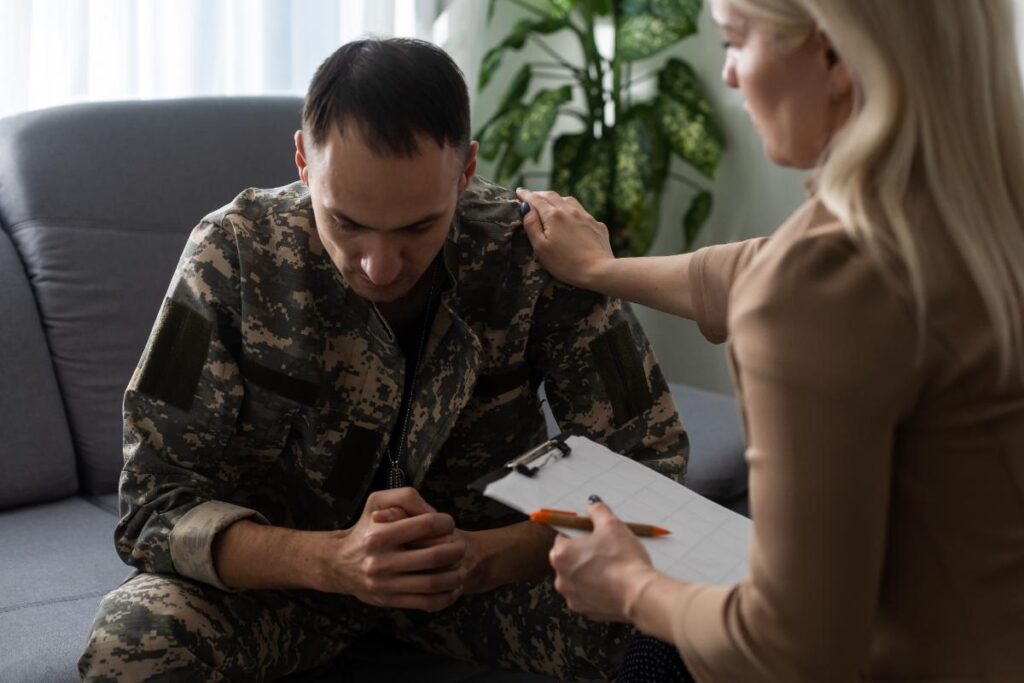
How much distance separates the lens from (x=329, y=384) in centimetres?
152

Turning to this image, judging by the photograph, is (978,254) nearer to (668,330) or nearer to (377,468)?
(377,468)

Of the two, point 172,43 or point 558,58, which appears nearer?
point 172,43

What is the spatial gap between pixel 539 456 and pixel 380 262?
30cm

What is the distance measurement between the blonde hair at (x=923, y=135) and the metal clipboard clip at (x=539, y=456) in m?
0.43

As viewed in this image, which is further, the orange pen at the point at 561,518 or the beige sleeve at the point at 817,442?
the orange pen at the point at 561,518

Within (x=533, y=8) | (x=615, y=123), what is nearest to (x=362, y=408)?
(x=615, y=123)

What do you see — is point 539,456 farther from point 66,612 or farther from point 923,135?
point 66,612

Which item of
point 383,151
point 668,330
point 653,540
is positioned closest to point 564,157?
point 668,330

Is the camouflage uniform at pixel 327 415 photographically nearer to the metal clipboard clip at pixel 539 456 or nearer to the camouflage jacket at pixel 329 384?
the camouflage jacket at pixel 329 384

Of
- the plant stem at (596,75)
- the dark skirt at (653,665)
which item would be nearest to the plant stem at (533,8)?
the plant stem at (596,75)

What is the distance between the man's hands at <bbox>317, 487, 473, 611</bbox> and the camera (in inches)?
52.0

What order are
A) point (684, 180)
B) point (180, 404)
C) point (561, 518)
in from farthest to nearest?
1. point (684, 180)
2. point (180, 404)
3. point (561, 518)

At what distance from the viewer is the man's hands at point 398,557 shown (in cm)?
132

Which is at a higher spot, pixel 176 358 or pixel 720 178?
pixel 176 358
